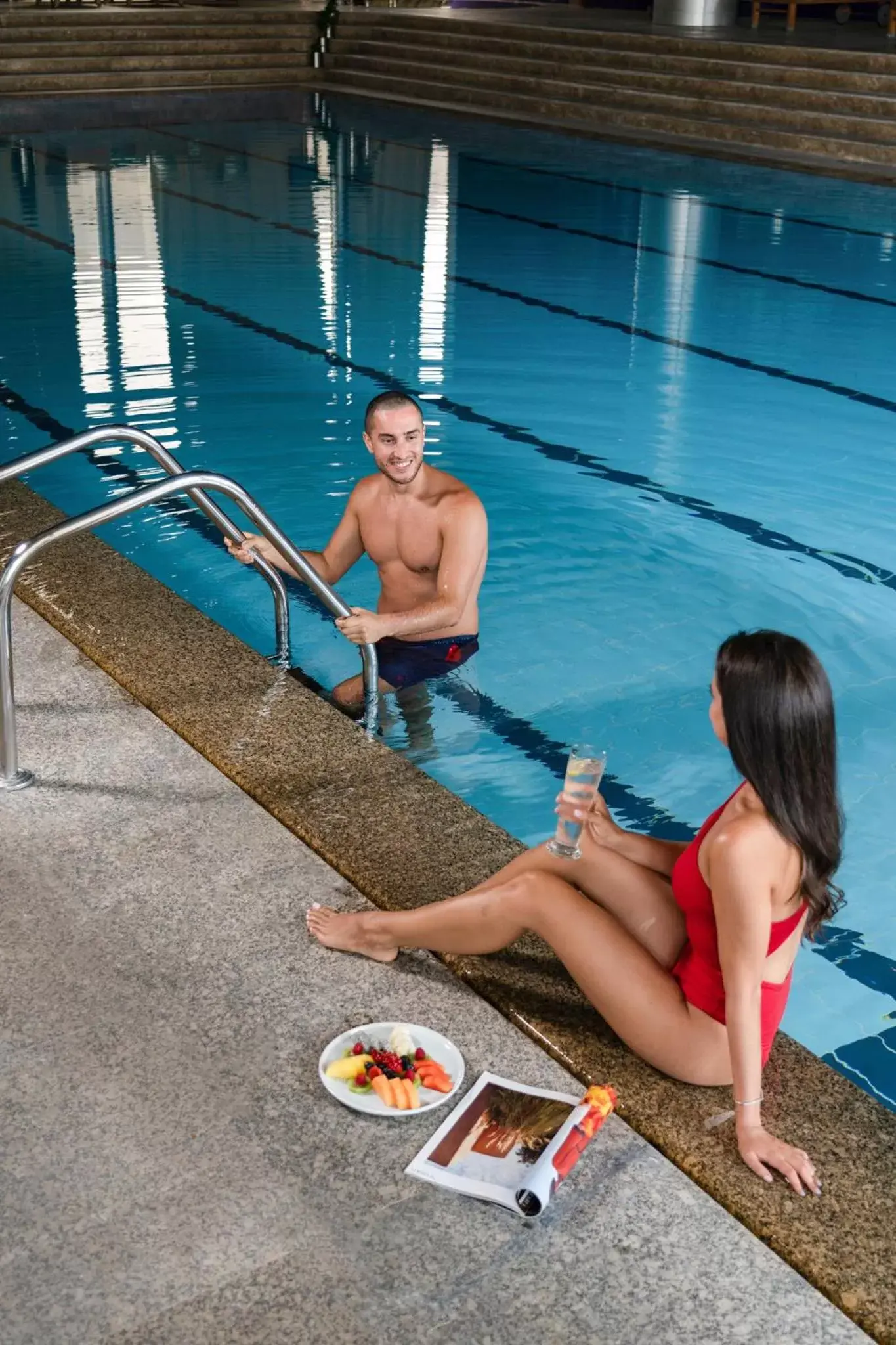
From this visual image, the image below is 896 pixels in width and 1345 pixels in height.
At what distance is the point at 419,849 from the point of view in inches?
120

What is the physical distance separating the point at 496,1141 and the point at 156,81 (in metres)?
17.7

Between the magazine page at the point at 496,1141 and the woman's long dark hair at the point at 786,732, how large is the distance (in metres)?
0.57

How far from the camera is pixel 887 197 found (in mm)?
11453

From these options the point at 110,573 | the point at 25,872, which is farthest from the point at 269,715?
the point at 110,573

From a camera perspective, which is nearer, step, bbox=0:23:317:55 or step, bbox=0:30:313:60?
step, bbox=0:30:313:60

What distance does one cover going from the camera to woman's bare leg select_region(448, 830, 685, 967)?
98.0 inches

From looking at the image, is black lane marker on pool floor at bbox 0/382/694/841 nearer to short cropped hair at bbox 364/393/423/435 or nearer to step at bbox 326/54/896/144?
short cropped hair at bbox 364/393/423/435

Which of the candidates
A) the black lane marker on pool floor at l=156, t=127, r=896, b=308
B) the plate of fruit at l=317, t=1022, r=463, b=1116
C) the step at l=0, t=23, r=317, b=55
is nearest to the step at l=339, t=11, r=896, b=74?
the step at l=0, t=23, r=317, b=55

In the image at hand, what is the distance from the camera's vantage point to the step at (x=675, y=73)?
13.2 meters

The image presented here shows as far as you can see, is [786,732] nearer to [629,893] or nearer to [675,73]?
[629,893]

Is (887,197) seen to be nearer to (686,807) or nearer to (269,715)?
(686,807)

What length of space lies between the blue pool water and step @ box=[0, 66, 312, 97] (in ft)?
14.5

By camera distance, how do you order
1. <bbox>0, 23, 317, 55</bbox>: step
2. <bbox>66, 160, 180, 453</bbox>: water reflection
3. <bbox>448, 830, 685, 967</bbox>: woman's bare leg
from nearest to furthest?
<bbox>448, 830, 685, 967</bbox>: woman's bare leg < <bbox>66, 160, 180, 453</bbox>: water reflection < <bbox>0, 23, 317, 55</bbox>: step

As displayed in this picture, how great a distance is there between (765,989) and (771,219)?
31.9 feet
